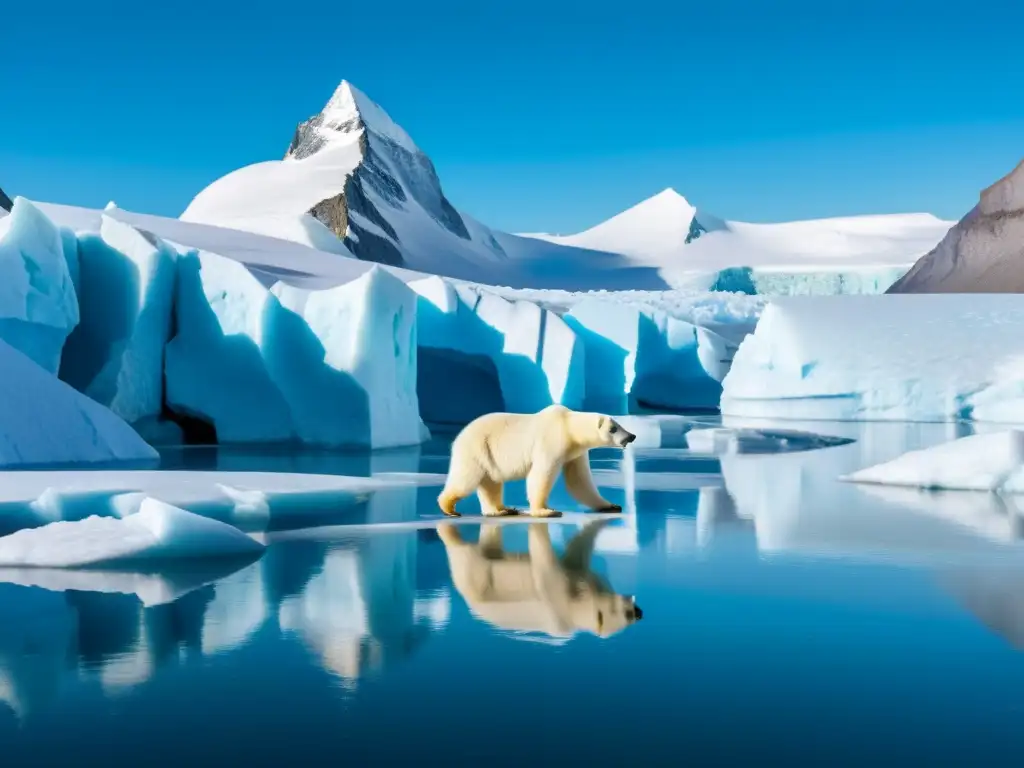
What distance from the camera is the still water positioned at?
2342 mm

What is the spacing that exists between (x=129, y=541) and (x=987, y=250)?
28561 mm

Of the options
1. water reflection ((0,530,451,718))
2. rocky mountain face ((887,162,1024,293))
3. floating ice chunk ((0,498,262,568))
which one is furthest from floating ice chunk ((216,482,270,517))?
rocky mountain face ((887,162,1024,293))

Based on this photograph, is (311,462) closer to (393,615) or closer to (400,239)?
(393,615)

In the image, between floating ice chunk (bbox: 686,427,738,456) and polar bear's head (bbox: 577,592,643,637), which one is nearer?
polar bear's head (bbox: 577,592,643,637)

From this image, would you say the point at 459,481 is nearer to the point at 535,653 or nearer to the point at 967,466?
the point at 535,653

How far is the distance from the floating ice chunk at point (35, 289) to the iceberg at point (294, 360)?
1389mm

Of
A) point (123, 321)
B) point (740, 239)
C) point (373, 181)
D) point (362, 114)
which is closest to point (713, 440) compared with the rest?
point (123, 321)

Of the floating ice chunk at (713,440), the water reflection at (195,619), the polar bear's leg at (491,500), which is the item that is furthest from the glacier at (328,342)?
the water reflection at (195,619)

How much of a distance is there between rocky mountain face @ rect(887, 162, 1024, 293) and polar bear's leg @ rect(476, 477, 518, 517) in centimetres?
2414

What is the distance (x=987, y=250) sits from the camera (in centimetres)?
2944

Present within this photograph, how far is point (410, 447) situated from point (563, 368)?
17.9ft

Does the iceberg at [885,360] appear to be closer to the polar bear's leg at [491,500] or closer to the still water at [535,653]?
the still water at [535,653]

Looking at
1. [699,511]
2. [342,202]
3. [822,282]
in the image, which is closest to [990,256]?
[822,282]

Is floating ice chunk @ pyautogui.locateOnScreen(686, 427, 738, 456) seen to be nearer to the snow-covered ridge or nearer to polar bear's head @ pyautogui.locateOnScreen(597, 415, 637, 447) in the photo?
the snow-covered ridge
